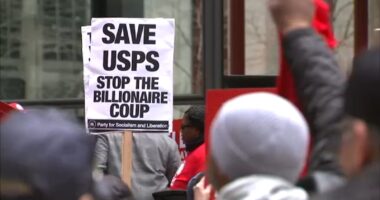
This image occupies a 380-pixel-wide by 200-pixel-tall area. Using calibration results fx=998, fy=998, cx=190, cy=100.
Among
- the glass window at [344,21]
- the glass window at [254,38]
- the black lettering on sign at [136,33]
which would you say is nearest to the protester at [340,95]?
the black lettering on sign at [136,33]

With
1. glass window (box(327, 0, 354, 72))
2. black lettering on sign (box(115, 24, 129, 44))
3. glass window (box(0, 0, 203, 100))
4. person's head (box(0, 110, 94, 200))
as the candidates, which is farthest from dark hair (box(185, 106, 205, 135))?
person's head (box(0, 110, 94, 200))

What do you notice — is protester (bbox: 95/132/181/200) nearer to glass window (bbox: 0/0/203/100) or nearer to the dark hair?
the dark hair

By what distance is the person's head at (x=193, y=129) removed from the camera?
280 inches

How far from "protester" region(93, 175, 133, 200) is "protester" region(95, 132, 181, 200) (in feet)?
16.6

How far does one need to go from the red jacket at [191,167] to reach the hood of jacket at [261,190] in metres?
3.13

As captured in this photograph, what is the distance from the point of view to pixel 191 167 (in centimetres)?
557

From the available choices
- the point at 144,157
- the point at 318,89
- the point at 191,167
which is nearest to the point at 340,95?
the point at 318,89

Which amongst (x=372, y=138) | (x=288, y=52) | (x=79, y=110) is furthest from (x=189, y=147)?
(x=372, y=138)

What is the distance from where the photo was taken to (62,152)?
2.09m

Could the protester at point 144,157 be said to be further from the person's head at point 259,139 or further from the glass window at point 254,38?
the person's head at point 259,139

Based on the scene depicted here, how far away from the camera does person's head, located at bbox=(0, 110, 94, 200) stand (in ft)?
6.78

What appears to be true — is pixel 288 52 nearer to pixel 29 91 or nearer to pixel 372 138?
pixel 372 138

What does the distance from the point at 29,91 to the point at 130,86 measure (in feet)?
12.2

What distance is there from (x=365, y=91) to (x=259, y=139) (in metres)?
0.27
